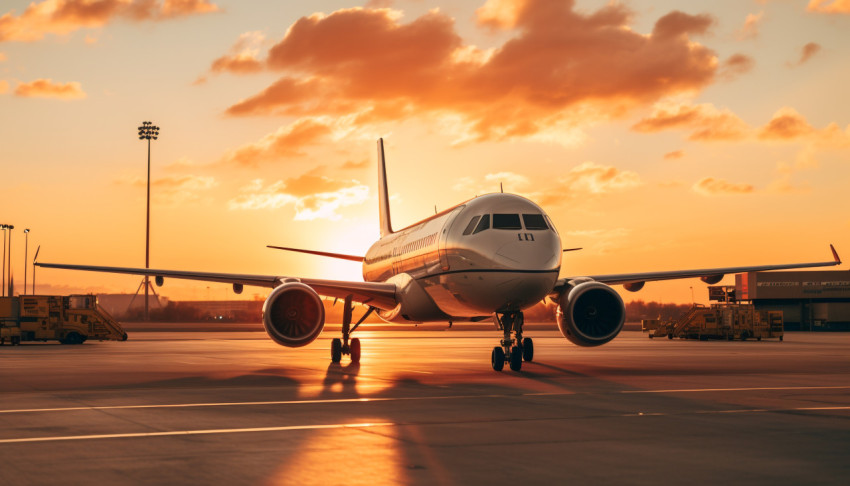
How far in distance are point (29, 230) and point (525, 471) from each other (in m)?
126

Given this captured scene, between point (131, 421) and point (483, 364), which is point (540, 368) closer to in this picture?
point (483, 364)

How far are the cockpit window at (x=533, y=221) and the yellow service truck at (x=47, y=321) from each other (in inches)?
1267

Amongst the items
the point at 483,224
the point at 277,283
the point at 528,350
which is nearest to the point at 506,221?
the point at 483,224

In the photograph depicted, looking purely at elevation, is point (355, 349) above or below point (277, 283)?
below

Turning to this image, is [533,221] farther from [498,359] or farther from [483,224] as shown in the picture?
[498,359]

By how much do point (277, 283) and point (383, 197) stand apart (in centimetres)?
1789

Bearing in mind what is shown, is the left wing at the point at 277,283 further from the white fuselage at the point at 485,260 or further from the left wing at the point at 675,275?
the left wing at the point at 675,275

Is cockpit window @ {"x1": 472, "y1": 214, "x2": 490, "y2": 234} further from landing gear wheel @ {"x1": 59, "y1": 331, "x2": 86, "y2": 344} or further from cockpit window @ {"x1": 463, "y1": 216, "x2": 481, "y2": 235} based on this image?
landing gear wheel @ {"x1": 59, "y1": 331, "x2": 86, "y2": 344}

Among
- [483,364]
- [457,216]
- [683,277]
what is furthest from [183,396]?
[683,277]

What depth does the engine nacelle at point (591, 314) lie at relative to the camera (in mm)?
23703

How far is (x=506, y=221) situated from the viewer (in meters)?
22.5

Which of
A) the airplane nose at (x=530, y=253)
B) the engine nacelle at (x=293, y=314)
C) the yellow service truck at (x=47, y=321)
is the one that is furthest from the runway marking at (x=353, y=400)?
the yellow service truck at (x=47, y=321)

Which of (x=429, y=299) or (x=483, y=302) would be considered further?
(x=429, y=299)

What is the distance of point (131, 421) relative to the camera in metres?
12.3
